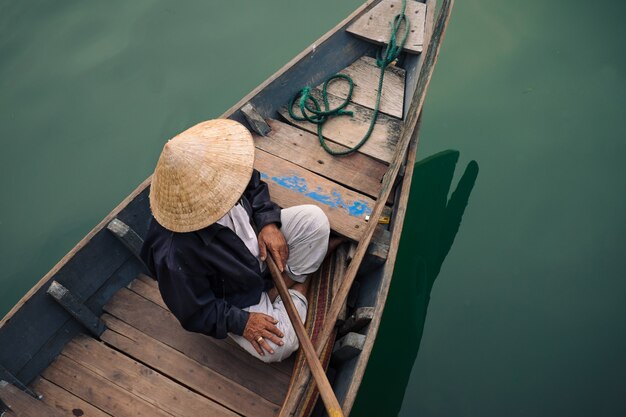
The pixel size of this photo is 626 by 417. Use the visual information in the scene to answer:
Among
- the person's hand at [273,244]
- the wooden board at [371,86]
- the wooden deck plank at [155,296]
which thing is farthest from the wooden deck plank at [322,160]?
the wooden deck plank at [155,296]

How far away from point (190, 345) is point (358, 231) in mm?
1120

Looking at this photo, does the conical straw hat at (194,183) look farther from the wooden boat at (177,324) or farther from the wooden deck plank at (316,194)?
the wooden deck plank at (316,194)

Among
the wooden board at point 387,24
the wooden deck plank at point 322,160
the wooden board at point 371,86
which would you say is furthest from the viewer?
the wooden board at point 387,24

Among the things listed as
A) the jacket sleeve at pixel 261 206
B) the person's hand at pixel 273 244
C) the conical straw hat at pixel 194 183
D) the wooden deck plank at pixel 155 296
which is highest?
the conical straw hat at pixel 194 183

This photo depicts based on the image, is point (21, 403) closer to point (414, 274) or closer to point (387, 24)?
point (414, 274)

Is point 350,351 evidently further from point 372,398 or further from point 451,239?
point 451,239

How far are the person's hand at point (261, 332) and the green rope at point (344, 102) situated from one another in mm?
1332

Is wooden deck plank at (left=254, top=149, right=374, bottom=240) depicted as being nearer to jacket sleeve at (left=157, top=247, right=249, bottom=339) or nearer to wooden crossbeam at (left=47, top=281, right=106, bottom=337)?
jacket sleeve at (left=157, top=247, right=249, bottom=339)

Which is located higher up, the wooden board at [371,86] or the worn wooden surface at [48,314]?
the wooden board at [371,86]

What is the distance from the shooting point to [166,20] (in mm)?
5203

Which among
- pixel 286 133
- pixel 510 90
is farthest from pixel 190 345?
pixel 510 90

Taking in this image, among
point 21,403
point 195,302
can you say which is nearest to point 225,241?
point 195,302

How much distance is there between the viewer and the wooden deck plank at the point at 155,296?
2.43 meters

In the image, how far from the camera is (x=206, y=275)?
207cm
